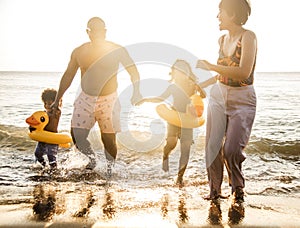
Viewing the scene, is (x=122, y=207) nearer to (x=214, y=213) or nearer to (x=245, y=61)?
(x=214, y=213)

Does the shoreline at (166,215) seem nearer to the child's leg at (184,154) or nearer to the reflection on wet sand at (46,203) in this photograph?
the reflection on wet sand at (46,203)

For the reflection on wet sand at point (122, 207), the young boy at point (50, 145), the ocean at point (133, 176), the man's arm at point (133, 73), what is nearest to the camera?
the reflection on wet sand at point (122, 207)

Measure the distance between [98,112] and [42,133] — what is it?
118cm

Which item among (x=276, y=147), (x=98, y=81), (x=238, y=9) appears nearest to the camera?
(x=238, y=9)

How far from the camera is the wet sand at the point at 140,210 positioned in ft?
13.0

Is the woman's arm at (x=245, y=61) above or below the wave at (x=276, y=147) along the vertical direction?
above

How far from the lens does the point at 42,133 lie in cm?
672

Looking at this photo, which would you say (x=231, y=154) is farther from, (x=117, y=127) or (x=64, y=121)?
(x=64, y=121)

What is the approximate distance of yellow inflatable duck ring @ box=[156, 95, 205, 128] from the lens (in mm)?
6145

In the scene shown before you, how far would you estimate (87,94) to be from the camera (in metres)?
6.13

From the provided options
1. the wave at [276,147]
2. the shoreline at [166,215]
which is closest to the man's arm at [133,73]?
the shoreline at [166,215]

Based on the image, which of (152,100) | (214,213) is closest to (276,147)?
(152,100)

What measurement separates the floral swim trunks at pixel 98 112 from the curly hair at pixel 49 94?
775mm

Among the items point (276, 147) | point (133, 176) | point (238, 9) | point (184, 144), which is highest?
point (238, 9)
